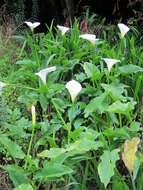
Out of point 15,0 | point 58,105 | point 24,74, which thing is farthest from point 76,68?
point 15,0

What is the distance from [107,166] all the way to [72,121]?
2.26 ft

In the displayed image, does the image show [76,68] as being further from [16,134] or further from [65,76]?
[16,134]

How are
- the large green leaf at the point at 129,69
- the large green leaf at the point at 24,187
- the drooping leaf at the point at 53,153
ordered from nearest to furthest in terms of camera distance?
the large green leaf at the point at 24,187 < the drooping leaf at the point at 53,153 < the large green leaf at the point at 129,69

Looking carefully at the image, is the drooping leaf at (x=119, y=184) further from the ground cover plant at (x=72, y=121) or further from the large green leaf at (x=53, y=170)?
the large green leaf at (x=53, y=170)

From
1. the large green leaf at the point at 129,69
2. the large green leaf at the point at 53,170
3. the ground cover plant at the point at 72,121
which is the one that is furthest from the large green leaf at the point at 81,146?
the large green leaf at the point at 129,69

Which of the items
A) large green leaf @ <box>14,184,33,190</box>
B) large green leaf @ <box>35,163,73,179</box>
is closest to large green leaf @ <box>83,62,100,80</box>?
large green leaf @ <box>35,163,73,179</box>

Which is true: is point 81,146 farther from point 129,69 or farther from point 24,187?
point 129,69

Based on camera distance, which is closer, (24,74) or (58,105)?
(58,105)

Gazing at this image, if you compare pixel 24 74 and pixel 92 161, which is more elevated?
pixel 24 74

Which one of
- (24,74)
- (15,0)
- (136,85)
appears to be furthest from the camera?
(15,0)

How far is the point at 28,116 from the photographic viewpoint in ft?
8.17

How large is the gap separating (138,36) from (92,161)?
2.39 metres

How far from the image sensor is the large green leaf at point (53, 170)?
1609 mm

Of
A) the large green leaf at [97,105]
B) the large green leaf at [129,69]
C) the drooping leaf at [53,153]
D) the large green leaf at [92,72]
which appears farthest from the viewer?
the large green leaf at [129,69]
